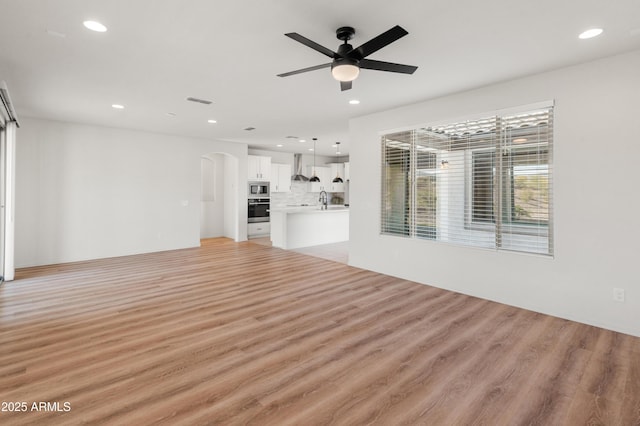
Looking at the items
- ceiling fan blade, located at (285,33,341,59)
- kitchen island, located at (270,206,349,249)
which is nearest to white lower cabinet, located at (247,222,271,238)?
kitchen island, located at (270,206,349,249)

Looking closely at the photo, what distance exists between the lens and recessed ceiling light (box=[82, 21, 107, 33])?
2572mm

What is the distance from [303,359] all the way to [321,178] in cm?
871

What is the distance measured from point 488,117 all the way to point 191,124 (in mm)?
5256

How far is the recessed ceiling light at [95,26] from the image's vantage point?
2.57 metres

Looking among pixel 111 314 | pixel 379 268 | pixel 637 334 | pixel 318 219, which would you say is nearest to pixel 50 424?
pixel 111 314

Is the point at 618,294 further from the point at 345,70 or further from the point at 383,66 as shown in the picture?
the point at 345,70

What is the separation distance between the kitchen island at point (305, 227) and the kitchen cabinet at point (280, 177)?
1.81 metres

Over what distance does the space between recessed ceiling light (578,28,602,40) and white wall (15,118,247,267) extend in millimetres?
7388

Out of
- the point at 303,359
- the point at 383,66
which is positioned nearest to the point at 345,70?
the point at 383,66

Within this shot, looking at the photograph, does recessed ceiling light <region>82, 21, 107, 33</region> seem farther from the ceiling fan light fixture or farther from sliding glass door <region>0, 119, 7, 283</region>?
sliding glass door <region>0, 119, 7, 283</region>

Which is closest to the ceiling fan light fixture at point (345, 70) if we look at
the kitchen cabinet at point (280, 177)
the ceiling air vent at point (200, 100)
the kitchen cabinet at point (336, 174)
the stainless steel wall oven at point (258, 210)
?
the ceiling air vent at point (200, 100)

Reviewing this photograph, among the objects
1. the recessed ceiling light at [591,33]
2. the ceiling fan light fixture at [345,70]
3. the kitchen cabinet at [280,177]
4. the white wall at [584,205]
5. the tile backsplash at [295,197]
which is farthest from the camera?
the tile backsplash at [295,197]

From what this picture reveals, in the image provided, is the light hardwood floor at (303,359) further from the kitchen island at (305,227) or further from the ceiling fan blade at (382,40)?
the kitchen island at (305,227)

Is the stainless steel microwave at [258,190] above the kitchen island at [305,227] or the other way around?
above
